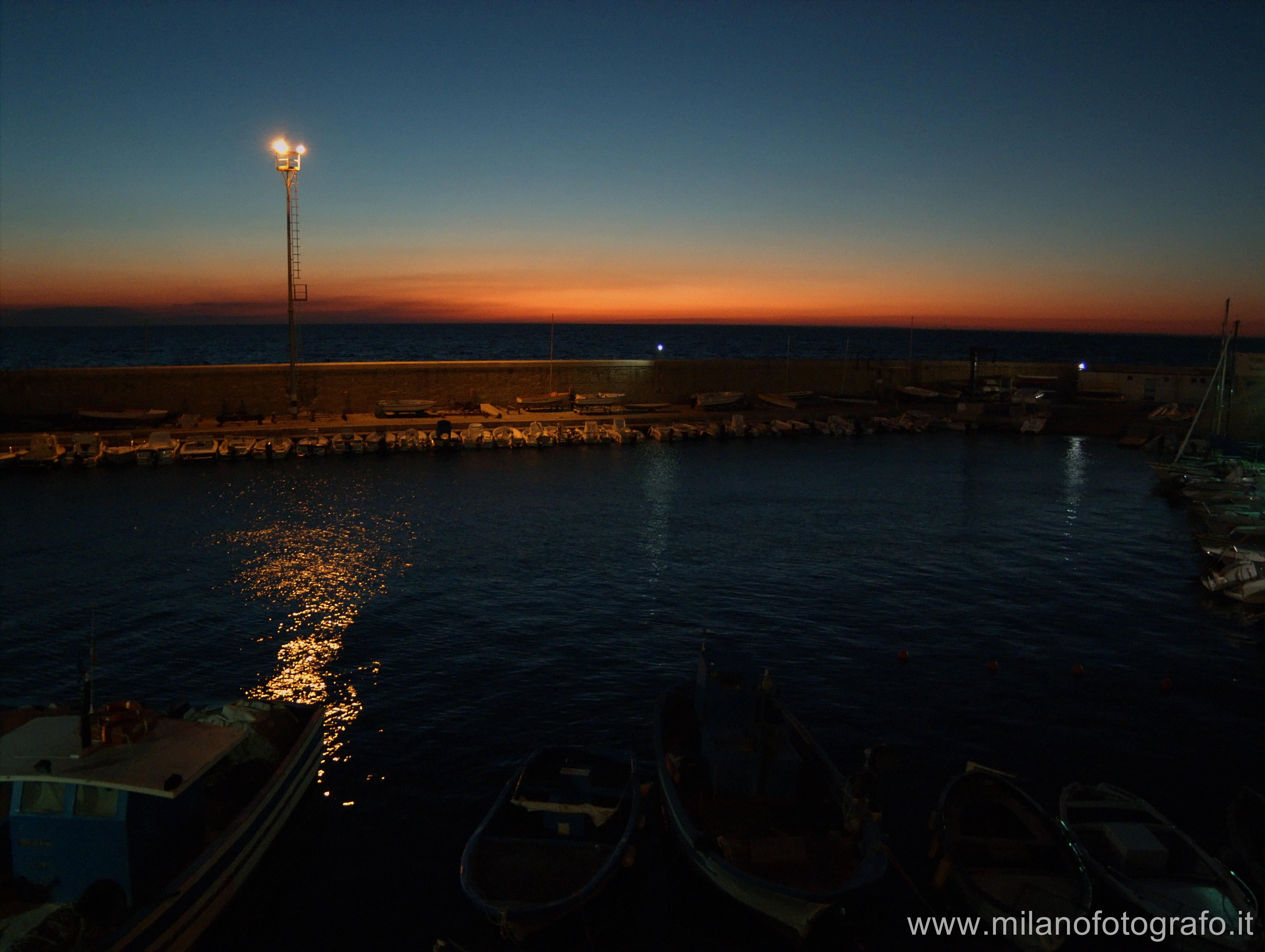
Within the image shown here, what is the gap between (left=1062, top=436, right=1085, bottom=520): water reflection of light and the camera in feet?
125

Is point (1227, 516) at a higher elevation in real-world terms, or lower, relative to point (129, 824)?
lower

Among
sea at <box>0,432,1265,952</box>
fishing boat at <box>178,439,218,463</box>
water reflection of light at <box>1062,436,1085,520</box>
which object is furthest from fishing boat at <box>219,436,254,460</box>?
water reflection of light at <box>1062,436,1085,520</box>

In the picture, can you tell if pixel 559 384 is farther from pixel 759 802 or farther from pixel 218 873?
pixel 218 873

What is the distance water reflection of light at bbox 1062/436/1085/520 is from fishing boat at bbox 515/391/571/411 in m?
31.7

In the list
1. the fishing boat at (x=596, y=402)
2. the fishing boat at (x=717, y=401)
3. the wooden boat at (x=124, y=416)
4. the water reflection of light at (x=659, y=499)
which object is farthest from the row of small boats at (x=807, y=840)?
the fishing boat at (x=717, y=401)

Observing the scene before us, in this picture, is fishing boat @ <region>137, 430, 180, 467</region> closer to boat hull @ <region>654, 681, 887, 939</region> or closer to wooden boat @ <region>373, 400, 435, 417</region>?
wooden boat @ <region>373, 400, 435, 417</region>

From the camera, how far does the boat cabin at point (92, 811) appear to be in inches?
356

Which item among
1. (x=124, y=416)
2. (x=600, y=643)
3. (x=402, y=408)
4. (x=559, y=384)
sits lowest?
(x=600, y=643)

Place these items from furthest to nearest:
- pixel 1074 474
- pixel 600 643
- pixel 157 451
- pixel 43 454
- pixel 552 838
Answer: pixel 1074 474, pixel 157 451, pixel 43 454, pixel 600 643, pixel 552 838

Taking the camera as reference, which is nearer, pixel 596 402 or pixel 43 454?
pixel 43 454

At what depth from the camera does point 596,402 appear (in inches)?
2335

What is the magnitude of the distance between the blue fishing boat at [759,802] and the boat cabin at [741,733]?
0.6 inches

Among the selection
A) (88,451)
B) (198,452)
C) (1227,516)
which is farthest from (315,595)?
(1227,516)

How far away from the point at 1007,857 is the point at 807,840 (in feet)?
8.94
